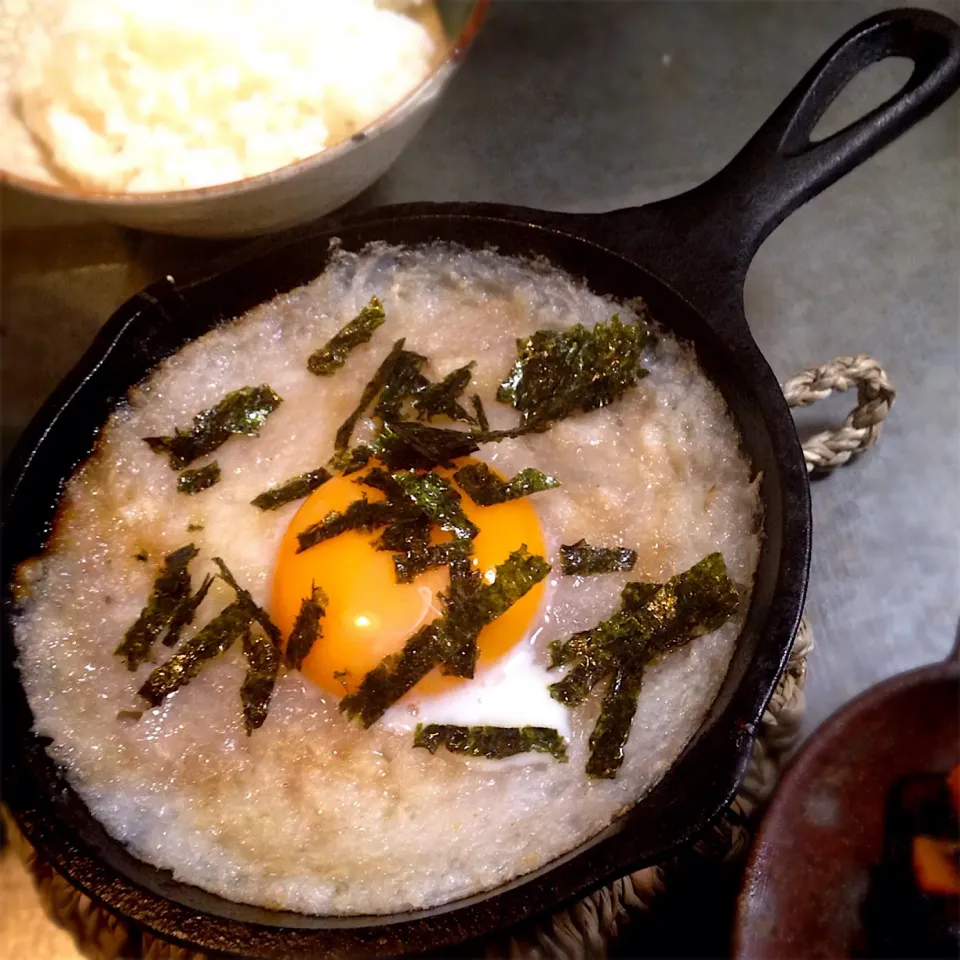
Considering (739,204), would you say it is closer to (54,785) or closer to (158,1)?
(158,1)

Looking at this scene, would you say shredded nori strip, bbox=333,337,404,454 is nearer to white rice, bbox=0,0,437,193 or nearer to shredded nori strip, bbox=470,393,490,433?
shredded nori strip, bbox=470,393,490,433

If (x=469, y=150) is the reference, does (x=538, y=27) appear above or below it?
above

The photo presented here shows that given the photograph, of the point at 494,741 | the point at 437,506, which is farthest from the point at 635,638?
the point at 437,506

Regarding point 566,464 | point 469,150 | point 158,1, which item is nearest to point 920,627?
point 566,464

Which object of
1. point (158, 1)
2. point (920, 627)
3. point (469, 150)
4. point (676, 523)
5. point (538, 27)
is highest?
point (158, 1)

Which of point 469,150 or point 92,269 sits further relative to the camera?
point 469,150

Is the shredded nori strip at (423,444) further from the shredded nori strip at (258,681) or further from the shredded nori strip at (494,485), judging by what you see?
the shredded nori strip at (258,681)

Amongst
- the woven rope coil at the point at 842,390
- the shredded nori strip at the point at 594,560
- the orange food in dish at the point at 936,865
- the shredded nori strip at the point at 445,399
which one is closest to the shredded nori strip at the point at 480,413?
the shredded nori strip at the point at 445,399

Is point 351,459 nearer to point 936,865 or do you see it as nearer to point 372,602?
point 372,602
